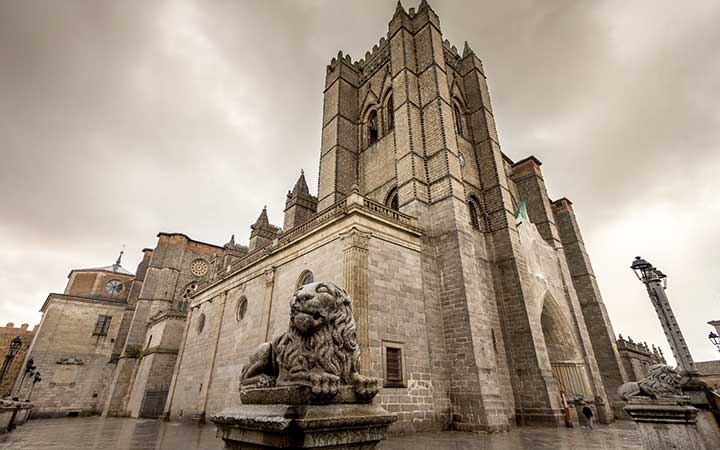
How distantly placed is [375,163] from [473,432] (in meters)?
11.9

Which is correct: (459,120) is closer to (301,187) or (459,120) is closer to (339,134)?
(339,134)

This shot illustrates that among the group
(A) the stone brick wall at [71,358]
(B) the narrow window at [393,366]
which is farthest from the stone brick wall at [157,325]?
(B) the narrow window at [393,366]

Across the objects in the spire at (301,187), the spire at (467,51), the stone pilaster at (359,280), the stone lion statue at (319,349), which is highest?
the spire at (467,51)

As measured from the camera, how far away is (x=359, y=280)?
9.24m

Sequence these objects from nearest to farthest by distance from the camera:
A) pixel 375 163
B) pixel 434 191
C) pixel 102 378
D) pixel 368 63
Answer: pixel 434 191 < pixel 375 163 < pixel 368 63 < pixel 102 378

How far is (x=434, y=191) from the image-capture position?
1296 centimetres

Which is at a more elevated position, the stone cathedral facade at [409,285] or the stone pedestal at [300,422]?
the stone cathedral facade at [409,285]

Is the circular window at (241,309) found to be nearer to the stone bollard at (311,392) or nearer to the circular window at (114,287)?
the stone bollard at (311,392)

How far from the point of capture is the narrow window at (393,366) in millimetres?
8835

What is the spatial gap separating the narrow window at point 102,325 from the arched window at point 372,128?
967 inches

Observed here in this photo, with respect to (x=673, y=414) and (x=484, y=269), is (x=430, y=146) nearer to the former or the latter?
(x=484, y=269)

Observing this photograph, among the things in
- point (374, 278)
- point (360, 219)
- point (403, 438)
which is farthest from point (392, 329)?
point (360, 219)

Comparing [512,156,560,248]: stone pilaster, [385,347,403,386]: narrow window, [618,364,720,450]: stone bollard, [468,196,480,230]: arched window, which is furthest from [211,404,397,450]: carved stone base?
[512,156,560,248]: stone pilaster

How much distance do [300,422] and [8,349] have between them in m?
40.1
